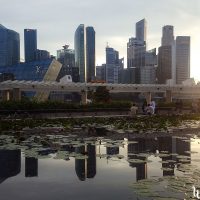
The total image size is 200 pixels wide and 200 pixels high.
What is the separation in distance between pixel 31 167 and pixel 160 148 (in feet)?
17.8

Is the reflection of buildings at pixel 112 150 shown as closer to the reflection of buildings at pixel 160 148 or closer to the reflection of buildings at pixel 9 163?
the reflection of buildings at pixel 160 148

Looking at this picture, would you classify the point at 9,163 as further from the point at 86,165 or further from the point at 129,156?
the point at 129,156

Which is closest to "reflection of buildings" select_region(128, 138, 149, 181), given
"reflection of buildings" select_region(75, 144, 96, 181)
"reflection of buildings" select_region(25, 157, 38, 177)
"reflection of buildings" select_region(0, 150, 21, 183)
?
"reflection of buildings" select_region(75, 144, 96, 181)

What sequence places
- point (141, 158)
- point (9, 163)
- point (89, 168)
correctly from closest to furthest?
point (89, 168) < point (9, 163) < point (141, 158)

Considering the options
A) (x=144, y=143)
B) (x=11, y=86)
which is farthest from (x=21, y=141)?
(x=11, y=86)

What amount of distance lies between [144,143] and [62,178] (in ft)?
21.9

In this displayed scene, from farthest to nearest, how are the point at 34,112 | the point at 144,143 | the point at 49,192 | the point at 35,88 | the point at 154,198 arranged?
the point at 35,88, the point at 34,112, the point at 144,143, the point at 49,192, the point at 154,198

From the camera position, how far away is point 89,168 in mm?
9469

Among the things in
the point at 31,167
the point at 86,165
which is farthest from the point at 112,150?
the point at 31,167

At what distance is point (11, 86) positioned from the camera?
7550 centimetres

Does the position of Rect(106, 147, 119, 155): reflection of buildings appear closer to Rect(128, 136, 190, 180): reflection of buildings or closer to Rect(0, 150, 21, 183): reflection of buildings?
Rect(128, 136, 190, 180): reflection of buildings

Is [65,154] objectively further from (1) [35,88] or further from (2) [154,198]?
(1) [35,88]

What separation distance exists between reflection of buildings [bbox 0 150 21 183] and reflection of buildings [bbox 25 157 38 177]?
0.22m

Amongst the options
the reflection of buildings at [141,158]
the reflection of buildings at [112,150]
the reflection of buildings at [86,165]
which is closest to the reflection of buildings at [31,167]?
the reflection of buildings at [86,165]
